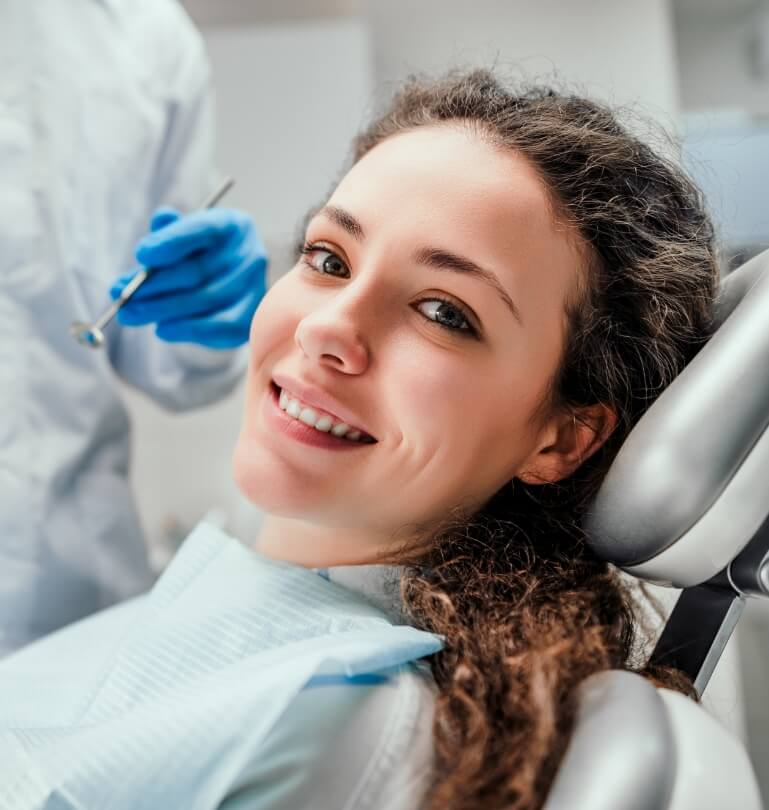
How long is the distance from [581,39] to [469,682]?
268cm

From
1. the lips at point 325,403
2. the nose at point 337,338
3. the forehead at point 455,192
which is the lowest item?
the lips at point 325,403

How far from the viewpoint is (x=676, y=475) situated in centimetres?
78

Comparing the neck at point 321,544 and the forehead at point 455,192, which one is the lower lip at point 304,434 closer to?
the neck at point 321,544

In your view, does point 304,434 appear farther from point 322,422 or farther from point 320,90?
point 320,90


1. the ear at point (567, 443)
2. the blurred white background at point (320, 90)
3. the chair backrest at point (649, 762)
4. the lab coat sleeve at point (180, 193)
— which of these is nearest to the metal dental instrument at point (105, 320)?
the lab coat sleeve at point (180, 193)

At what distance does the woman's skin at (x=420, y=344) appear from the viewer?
2.88ft

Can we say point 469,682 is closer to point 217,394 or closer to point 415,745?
point 415,745

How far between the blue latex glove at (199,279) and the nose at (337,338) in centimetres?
43

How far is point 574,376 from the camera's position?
0.96 metres

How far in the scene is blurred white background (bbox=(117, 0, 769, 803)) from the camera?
99.7 inches

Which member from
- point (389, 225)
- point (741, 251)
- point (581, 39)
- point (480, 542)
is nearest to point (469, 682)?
point (480, 542)

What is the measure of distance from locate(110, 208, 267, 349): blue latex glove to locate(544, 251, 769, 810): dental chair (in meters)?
0.68

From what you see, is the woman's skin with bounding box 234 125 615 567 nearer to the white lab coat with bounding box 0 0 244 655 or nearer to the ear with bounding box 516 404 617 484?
the ear with bounding box 516 404 617 484

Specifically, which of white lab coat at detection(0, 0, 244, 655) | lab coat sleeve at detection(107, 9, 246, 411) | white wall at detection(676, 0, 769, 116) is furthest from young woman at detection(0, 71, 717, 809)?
white wall at detection(676, 0, 769, 116)
